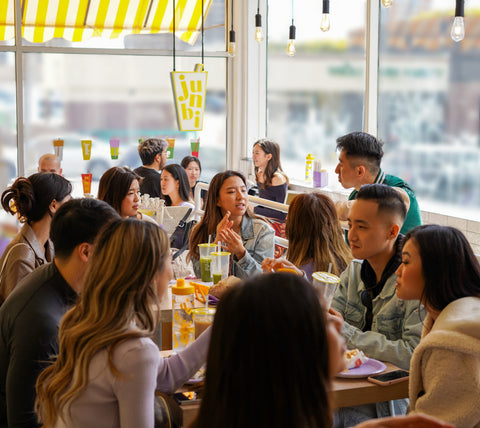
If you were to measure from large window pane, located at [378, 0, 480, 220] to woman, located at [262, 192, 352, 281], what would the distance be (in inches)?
84.6

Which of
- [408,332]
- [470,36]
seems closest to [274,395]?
[408,332]

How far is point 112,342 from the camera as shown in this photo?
192cm

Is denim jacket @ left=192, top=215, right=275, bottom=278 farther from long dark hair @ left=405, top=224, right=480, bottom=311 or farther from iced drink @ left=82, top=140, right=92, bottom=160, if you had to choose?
iced drink @ left=82, top=140, right=92, bottom=160

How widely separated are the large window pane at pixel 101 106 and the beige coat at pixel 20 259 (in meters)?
5.10

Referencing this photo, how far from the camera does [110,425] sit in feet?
6.47

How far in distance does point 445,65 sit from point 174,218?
2532 millimetres

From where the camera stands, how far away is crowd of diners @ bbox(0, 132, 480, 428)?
1338 mm

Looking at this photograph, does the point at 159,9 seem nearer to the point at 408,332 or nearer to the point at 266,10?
the point at 266,10

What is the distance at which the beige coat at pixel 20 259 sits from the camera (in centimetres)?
314

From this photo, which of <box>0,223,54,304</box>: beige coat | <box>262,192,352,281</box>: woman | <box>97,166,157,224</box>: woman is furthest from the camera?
<box>97,166,157,224</box>: woman

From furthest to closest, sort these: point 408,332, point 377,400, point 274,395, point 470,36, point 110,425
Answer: point 470,36 < point 408,332 < point 377,400 < point 110,425 < point 274,395

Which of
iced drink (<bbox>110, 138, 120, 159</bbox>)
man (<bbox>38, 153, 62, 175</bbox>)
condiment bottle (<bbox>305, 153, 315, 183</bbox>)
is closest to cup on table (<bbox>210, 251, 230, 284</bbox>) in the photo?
man (<bbox>38, 153, 62, 175</bbox>)

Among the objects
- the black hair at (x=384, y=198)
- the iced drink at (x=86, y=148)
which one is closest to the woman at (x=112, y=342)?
the black hair at (x=384, y=198)

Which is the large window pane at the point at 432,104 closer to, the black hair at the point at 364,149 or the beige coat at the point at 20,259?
the black hair at the point at 364,149
